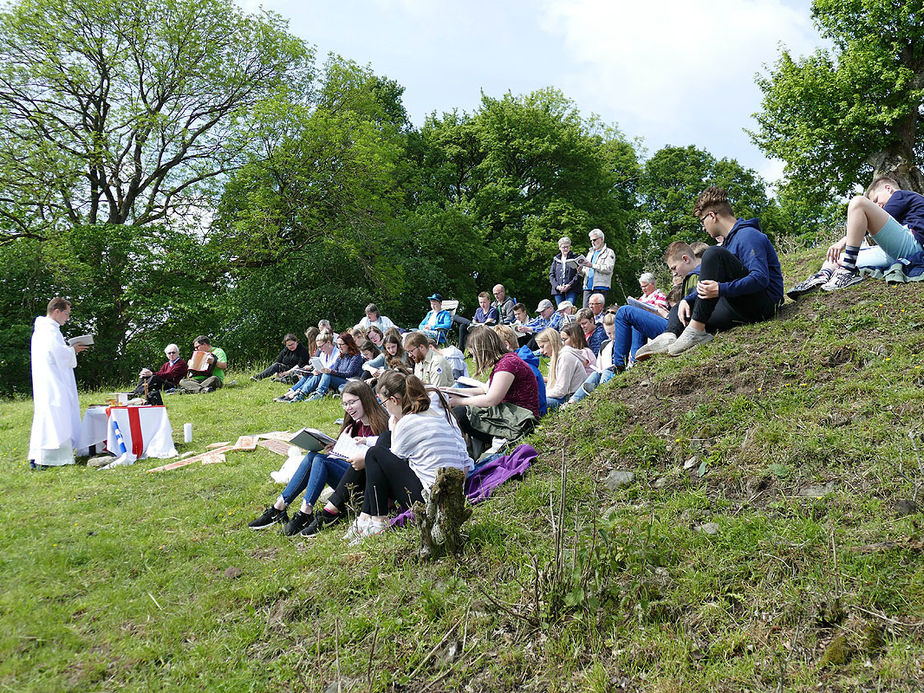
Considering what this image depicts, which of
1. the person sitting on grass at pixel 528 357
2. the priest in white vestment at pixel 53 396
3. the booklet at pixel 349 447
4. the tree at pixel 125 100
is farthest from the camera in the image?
the tree at pixel 125 100

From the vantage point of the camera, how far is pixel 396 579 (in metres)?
3.94

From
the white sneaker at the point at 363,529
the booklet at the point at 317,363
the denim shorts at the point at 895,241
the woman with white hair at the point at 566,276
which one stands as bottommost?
the white sneaker at the point at 363,529

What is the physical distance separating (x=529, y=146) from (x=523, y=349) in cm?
2802

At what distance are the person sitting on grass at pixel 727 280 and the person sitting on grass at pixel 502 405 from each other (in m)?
1.23

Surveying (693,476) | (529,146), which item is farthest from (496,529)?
(529,146)

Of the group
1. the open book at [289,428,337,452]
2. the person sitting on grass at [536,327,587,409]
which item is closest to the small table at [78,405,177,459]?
the open book at [289,428,337,452]

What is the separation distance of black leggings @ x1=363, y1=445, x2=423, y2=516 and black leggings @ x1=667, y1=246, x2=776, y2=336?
303cm

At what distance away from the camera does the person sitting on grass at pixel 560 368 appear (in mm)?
7590

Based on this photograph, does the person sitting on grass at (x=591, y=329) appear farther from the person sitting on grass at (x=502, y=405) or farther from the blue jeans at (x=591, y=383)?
the person sitting on grass at (x=502, y=405)

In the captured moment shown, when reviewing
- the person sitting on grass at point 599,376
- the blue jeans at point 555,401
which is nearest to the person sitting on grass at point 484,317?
the person sitting on grass at point 599,376

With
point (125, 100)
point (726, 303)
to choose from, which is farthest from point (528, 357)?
point (125, 100)

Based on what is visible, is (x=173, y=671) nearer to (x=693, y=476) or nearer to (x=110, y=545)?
(x=110, y=545)

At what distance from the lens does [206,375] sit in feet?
49.5

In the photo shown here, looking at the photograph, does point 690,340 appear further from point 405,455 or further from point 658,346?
point 405,455
